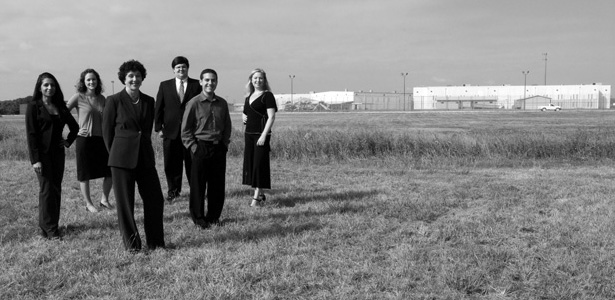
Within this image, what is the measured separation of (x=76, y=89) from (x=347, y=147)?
737cm

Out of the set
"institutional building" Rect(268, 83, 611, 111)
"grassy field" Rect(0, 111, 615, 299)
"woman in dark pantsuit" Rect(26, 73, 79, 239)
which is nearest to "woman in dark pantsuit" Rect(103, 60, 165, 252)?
"grassy field" Rect(0, 111, 615, 299)

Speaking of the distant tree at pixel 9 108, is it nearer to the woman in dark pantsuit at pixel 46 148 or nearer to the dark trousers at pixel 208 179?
the woman in dark pantsuit at pixel 46 148

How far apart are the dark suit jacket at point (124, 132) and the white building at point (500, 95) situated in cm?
8509

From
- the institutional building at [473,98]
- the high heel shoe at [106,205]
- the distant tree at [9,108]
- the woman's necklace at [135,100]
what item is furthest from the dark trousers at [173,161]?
the institutional building at [473,98]

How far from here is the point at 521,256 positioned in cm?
418

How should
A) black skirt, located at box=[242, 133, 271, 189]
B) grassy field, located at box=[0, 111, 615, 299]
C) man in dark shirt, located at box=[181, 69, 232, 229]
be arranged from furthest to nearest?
black skirt, located at box=[242, 133, 271, 189], man in dark shirt, located at box=[181, 69, 232, 229], grassy field, located at box=[0, 111, 615, 299]

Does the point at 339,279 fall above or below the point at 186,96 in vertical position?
below

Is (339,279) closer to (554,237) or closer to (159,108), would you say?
(554,237)

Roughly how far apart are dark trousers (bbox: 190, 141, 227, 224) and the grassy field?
20 centimetres

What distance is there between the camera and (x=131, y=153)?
4285mm

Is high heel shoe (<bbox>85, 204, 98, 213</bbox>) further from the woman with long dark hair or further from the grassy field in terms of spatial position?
the grassy field

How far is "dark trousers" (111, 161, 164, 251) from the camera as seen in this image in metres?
4.33

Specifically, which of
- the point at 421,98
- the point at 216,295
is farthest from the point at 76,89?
the point at 421,98

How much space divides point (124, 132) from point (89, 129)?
2182mm
